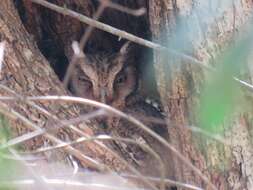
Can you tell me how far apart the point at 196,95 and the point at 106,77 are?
81cm

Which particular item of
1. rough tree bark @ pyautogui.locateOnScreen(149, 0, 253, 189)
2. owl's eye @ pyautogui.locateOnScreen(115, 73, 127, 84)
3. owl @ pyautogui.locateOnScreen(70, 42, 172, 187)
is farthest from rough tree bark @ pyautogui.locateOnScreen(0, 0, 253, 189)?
owl's eye @ pyautogui.locateOnScreen(115, 73, 127, 84)

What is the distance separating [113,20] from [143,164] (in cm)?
95

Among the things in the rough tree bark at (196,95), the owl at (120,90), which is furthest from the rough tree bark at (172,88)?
the owl at (120,90)

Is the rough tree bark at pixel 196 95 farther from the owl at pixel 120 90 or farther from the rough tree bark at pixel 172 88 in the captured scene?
the owl at pixel 120 90

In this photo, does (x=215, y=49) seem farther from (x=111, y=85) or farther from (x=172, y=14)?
(x=111, y=85)

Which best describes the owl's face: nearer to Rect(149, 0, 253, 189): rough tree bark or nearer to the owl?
the owl

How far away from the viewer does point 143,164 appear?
3.25m

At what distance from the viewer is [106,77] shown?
11.8 ft

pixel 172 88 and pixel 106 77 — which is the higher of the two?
pixel 106 77

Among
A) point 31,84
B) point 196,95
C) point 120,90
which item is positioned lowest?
point 196,95

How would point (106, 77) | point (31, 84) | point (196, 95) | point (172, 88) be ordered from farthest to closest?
1. point (106, 77)
2. point (31, 84)
3. point (172, 88)
4. point (196, 95)

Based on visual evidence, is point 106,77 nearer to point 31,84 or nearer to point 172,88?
point 31,84

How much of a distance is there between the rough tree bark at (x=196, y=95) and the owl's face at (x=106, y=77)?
0.55 meters

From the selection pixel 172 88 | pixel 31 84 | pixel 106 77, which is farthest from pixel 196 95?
pixel 106 77
